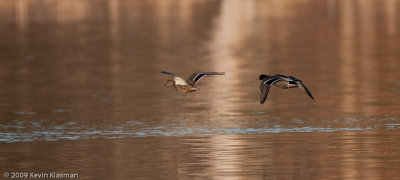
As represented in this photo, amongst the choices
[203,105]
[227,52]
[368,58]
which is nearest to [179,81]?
[203,105]

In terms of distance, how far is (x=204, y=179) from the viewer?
55.8 feet

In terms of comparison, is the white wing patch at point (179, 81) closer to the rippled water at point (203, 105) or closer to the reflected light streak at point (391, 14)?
the rippled water at point (203, 105)

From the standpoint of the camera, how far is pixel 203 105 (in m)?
28.7

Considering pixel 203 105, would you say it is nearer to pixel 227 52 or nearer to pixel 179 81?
pixel 179 81

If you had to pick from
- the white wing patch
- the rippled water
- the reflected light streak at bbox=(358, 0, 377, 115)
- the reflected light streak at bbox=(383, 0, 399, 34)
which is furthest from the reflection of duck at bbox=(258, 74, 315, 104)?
the reflected light streak at bbox=(383, 0, 399, 34)

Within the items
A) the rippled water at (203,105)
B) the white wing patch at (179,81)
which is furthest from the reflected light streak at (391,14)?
the white wing patch at (179,81)

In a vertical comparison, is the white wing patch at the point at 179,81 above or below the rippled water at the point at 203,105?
above

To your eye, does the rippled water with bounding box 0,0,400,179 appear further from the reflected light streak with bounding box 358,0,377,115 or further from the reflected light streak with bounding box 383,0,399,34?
the reflected light streak with bounding box 383,0,399,34

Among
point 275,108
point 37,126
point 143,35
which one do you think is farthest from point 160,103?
point 143,35

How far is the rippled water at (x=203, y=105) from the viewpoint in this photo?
18.8m

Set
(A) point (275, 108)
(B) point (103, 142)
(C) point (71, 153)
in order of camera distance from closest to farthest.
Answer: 1. (C) point (71, 153)
2. (B) point (103, 142)
3. (A) point (275, 108)

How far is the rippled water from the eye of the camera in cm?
1881

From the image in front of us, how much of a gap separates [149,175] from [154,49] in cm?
3361

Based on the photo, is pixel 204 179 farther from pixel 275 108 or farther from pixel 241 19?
pixel 241 19
